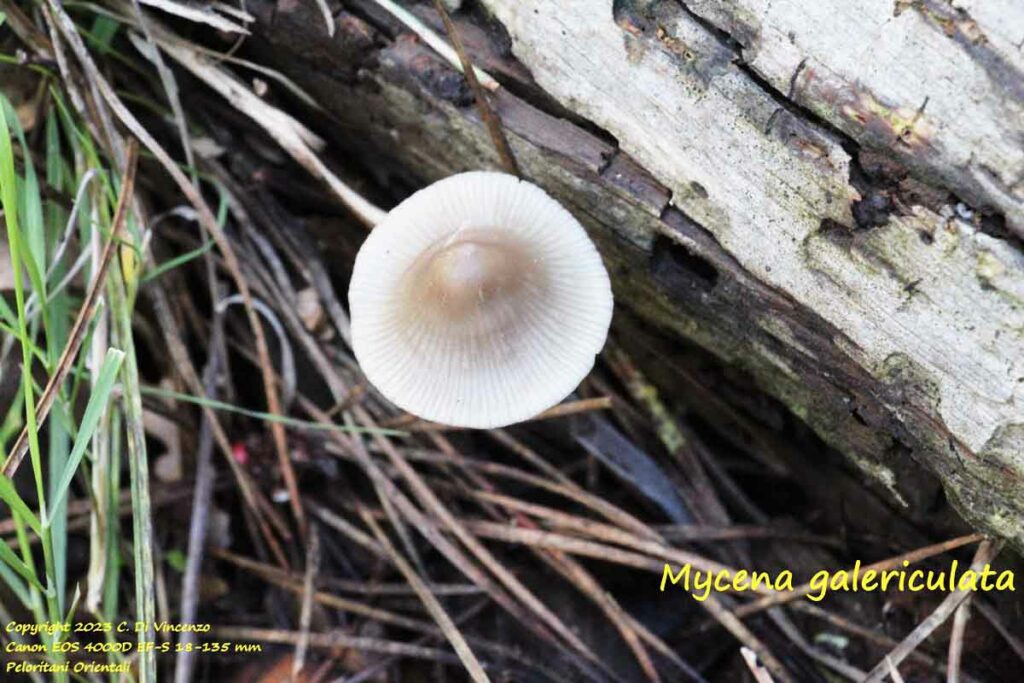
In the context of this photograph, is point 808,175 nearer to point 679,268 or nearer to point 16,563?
point 679,268

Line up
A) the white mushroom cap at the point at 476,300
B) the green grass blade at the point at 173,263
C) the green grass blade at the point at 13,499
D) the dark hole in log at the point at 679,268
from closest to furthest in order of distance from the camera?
the green grass blade at the point at 13,499 → the white mushroom cap at the point at 476,300 → the dark hole in log at the point at 679,268 → the green grass blade at the point at 173,263

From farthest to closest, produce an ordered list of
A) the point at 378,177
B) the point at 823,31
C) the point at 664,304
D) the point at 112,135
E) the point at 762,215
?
1. the point at 378,177
2. the point at 112,135
3. the point at 664,304
4. the point at 762,215
5. the point at 823,31

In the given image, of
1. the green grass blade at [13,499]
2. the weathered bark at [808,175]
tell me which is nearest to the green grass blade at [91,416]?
the green grass blade at [13,499]

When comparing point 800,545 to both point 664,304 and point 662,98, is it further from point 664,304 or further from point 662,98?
point 662,98

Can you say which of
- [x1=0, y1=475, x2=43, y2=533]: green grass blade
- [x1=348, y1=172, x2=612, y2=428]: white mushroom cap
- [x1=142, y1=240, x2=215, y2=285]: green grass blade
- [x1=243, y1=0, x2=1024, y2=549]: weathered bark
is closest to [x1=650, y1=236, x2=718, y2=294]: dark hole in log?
[x1=243, y1=0, x2=1024, y2=549]: weathered bark

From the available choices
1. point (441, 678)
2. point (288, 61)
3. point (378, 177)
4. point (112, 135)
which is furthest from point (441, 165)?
point (441, 678)

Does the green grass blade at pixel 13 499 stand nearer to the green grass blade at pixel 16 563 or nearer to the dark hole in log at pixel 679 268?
the green grass blade at pixel 16 563

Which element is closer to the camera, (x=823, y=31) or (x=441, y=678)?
(x=823, y=31)

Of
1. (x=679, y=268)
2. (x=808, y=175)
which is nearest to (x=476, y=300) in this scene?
(x=679, y=268)
